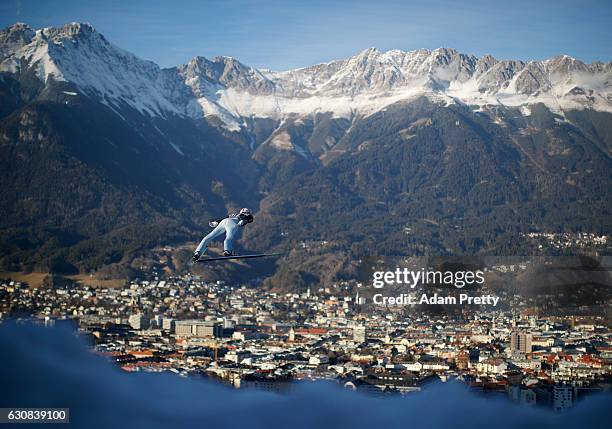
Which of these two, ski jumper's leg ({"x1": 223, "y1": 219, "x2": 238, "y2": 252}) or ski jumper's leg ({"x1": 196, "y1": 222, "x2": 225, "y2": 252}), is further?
ski jumper's leg ({"x1": 196, "y1": 222, "x2": 225, "y2": 252})

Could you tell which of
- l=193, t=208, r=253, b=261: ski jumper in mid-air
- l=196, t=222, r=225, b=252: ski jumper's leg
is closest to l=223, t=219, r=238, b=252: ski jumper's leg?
l=193, t=208, r=253, b=261: ski jumper in mid-air

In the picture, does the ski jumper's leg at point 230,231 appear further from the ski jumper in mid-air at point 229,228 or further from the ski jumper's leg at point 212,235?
the ski jumper's leg at point 212,235

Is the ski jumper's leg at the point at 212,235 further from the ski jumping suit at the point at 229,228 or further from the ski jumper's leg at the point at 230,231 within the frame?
the ski jumper's leg at the point at 230,231

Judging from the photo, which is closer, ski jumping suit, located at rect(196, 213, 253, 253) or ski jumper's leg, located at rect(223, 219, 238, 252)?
ski jumper's leg, located at rect(223, 219, 238, 252)

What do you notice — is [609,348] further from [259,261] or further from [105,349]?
[259,261]

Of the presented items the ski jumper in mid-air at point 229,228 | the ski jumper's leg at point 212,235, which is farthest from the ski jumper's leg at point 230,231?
the ski jumper's leg at point 212,235

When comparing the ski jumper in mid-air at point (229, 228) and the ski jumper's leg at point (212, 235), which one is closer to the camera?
the ski jumper in mid-air at point (229, 228)

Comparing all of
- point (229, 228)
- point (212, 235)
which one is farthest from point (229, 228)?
point (212, 235)

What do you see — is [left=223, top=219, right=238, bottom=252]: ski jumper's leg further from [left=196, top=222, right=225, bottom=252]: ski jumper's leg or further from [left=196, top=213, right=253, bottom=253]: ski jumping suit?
[left=196, top=222, right=225, bottom=252]: ski jumper's leg
